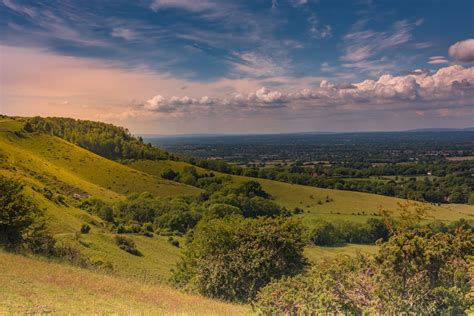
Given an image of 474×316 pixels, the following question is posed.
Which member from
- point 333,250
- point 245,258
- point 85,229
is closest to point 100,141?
point 333,250

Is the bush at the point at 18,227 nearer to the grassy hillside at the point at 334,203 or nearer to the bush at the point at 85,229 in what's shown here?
the bush at the point at 85,229

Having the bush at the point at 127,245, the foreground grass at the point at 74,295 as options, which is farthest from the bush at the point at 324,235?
the foreground grass at the point at 74,295

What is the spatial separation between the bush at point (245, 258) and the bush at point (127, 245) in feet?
78.1

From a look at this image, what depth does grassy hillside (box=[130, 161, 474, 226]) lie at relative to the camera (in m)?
119

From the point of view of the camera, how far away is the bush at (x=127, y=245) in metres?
52.4

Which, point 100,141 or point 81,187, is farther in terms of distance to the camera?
point 100,141

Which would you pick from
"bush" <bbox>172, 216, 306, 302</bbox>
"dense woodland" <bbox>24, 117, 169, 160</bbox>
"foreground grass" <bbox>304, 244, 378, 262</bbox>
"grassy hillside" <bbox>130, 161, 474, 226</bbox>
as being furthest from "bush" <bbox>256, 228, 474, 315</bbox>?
"dense woodland" <bbox>24, 117, 169, 160</bbox>

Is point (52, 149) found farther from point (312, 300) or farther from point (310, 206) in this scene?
point (312, 300)

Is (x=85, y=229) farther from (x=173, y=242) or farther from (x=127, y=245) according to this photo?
(x=173, y=242)

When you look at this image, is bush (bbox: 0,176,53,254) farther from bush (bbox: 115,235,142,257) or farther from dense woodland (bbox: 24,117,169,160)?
dense woodland (bbox: 24,117,169,160)

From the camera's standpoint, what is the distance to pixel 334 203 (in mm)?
133875

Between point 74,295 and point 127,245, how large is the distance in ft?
123

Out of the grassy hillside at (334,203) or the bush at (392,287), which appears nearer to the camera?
the bush at (392,287)

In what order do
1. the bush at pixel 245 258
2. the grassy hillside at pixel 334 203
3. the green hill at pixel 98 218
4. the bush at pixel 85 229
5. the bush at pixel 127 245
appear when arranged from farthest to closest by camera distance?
1. the grassy hillside at pixel 334 203
2. the bush at pixel 127 245
3. the bush at pixel 85 229
4. the bush at pixel 245 258
5. the green hill at pixel 98 218
